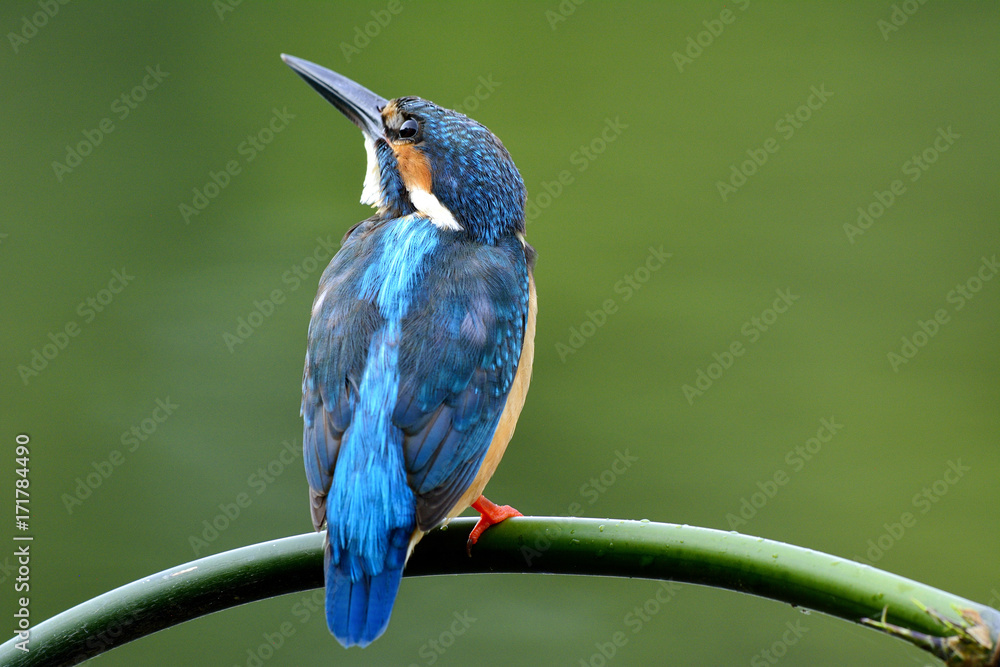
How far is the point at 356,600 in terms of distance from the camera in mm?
1300

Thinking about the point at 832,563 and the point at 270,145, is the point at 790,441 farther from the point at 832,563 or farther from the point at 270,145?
the point at 832,563

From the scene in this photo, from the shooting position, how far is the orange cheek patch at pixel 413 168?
1920 millimetres

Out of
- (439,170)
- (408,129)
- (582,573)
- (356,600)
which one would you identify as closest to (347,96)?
(408,129)

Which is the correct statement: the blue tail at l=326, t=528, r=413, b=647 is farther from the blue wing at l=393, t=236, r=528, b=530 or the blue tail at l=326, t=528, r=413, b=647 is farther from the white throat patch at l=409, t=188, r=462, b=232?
the white throat patch at l=409, t=188, r=462, b=232

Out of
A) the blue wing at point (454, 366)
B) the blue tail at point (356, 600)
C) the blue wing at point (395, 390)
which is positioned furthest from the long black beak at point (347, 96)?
the blue tail at point (356, 600)

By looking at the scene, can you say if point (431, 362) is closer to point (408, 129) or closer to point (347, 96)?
point (408, 129)

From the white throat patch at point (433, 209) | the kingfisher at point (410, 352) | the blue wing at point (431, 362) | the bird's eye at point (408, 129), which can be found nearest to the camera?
the kingfisher at point (410, 352)

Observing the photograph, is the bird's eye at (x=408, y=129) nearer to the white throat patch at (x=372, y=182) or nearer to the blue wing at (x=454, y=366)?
the white throat patch at (x=372, y=182)

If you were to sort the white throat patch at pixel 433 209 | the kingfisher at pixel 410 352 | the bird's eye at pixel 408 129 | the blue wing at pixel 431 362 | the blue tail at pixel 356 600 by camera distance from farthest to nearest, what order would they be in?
the bird's eye at pixel 408 129, the white throat patch at pixel 433 209, the blue wing at pixel 431 362, the kingfisher at pixel 410 352, the blue tail at pixel 356 600

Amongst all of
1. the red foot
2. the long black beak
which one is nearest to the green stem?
the red foot

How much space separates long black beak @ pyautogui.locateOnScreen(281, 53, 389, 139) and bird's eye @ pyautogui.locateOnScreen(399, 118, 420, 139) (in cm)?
6

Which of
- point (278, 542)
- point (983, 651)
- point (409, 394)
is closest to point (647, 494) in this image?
point (409, 394)

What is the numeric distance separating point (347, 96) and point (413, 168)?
26cm

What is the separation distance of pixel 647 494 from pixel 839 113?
62.4 inches
